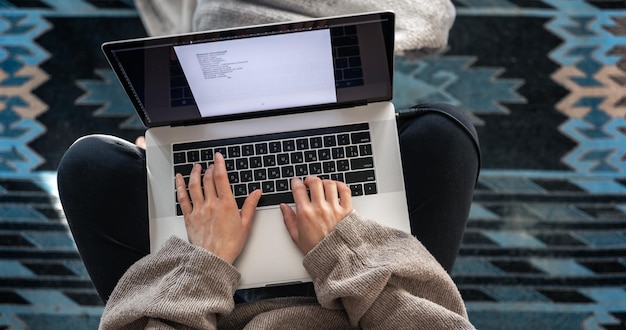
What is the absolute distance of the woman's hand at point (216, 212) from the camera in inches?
31.7

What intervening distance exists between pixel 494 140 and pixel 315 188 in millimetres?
583

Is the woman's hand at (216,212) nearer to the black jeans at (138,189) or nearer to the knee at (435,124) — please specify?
the black jeans at (138,189)

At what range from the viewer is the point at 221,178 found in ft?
2.72

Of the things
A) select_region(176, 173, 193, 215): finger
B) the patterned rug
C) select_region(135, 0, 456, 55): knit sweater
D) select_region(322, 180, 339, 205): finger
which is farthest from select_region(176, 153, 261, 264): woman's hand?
the patterned rug

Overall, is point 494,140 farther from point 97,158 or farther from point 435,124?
point 97,158

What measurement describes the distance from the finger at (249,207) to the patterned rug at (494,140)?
1.70 feet

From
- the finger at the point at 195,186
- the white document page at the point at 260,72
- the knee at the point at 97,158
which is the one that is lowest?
the finger at the point at 195,186

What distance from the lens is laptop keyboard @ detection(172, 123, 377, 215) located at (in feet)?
A: 2.74

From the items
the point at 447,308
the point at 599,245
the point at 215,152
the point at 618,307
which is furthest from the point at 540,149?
the point at 215,152

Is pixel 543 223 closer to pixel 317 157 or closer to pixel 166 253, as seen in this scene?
pixel 317 157

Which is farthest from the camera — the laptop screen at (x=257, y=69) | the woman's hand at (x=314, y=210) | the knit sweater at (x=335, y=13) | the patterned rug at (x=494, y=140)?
the patterned rug at (x=494, y=140)

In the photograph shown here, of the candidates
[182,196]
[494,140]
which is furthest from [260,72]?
[494,140]

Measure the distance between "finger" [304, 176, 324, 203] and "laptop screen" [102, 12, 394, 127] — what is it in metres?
0.11

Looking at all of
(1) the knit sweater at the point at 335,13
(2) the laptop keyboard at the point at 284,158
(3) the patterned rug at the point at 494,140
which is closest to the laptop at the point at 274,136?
(2) the laptop keyboard at the point at 284,158
